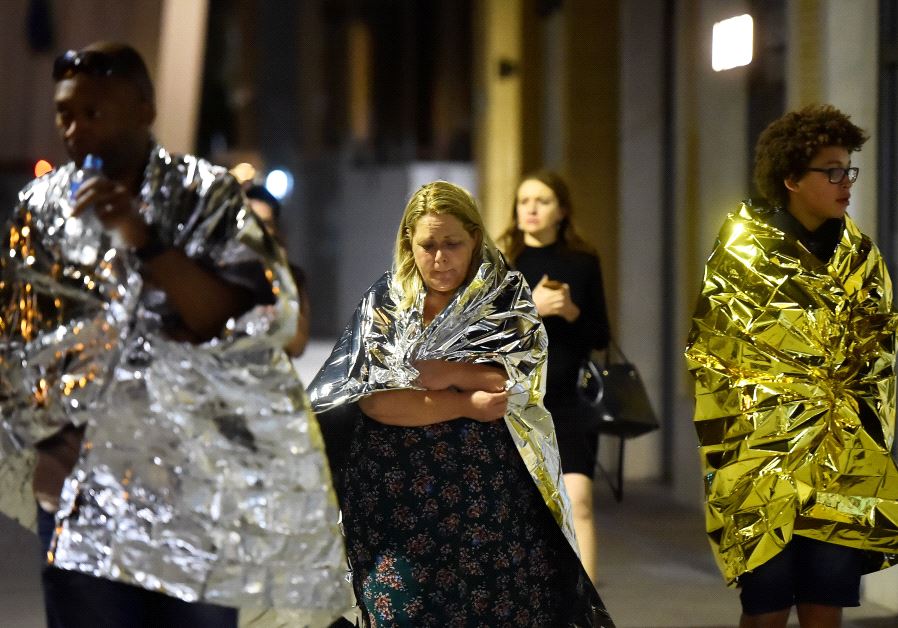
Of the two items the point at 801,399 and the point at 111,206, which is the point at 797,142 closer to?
the point at 801,399

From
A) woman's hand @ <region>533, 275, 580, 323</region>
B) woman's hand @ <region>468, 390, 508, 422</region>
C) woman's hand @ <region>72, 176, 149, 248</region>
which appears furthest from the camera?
woman's hand @ <region>533, 275, 580, 323</region>

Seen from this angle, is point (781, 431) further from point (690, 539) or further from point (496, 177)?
point (496, 177)

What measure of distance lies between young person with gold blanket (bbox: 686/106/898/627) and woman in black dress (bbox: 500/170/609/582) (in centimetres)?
125

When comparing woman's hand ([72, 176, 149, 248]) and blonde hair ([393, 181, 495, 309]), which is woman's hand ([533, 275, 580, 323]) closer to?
blonde hair ([393, 181, 495, 309])

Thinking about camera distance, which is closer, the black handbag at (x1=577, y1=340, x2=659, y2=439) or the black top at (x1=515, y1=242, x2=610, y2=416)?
the black top at (x1=515, y1=242, x2=610, y2=416)

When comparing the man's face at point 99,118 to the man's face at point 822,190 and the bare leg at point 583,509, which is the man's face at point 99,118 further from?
the bare leg at point 583,509

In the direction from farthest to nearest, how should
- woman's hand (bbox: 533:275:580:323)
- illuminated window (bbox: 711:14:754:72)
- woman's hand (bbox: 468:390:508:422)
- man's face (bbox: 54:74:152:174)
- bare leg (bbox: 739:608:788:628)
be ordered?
1. illuminated window (bbox: 711:14:754:72)
2. woman's hand (bbox: 533:275:580:323)
3. bare leg (bbox: 739:608:788:628)
4. woman's hand (bbox: 468:390:508:422)
5. man's face (bbox: 54:74:152:174)

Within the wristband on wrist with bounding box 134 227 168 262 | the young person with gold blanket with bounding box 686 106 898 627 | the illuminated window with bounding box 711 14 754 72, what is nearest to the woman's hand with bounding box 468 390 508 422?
the young person with gold blanket with bounding box 686 106 898 627

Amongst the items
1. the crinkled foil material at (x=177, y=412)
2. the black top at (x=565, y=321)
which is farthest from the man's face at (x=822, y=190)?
the crinkled foil material at (x=177, y=412)

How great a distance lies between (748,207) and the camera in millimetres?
4465

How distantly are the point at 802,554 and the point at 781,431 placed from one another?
15.4 inches

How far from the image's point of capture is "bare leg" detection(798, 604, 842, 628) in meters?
4.24

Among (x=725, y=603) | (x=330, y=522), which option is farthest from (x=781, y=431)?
(x=725, y=603)

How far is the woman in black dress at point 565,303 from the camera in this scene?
5617mm
